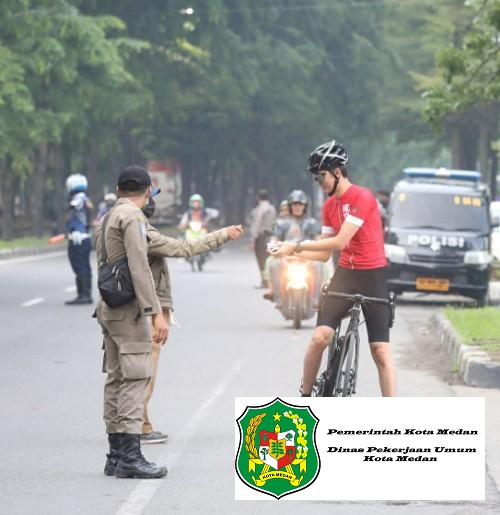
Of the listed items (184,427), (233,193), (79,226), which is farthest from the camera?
(233,193)

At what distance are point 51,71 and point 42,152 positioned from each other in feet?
31.2

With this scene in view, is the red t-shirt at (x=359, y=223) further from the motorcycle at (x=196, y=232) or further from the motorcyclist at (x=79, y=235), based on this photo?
the motorcycle at (x=196, y=232)

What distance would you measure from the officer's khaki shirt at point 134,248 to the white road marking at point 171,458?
969 millimetres

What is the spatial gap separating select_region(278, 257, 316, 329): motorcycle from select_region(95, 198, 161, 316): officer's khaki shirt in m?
11.1

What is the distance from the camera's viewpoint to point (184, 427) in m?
12.2

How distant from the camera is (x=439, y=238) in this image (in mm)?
26922

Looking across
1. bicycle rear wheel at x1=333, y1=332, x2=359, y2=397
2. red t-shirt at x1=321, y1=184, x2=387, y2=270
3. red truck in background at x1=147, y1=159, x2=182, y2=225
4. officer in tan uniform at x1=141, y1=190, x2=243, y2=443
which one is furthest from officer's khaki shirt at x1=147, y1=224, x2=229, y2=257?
red truck in background at x1=147, y1=159, x2=182, y2=225

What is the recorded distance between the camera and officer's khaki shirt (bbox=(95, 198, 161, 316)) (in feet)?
32.6

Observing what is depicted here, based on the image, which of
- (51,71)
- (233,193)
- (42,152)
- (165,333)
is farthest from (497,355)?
(233,193)

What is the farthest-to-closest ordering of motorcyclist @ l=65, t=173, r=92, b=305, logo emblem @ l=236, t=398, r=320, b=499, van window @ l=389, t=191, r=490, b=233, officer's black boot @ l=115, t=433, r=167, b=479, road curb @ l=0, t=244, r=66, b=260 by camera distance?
road curb @ l=0, t=244, r=66, b=260 < van window @ l=389, t=191, r=490, b=233 < motorcyclist @ l=65, t=173, r=92, b=305 < officer's black boot @ l=115, t=433, r=167, b=479 < logo emblem @ l=236, t=398, r=320, b=499

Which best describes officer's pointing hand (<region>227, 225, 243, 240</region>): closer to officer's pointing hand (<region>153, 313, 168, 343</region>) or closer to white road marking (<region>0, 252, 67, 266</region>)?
officer's pointing hand (<region>153, 313, 168, 343</region>)

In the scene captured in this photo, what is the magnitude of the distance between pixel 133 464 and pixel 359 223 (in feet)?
6.78

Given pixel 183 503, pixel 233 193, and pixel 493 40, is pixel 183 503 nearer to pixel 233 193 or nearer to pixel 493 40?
pixel 493 40

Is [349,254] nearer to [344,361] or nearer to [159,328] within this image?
[344,361]
